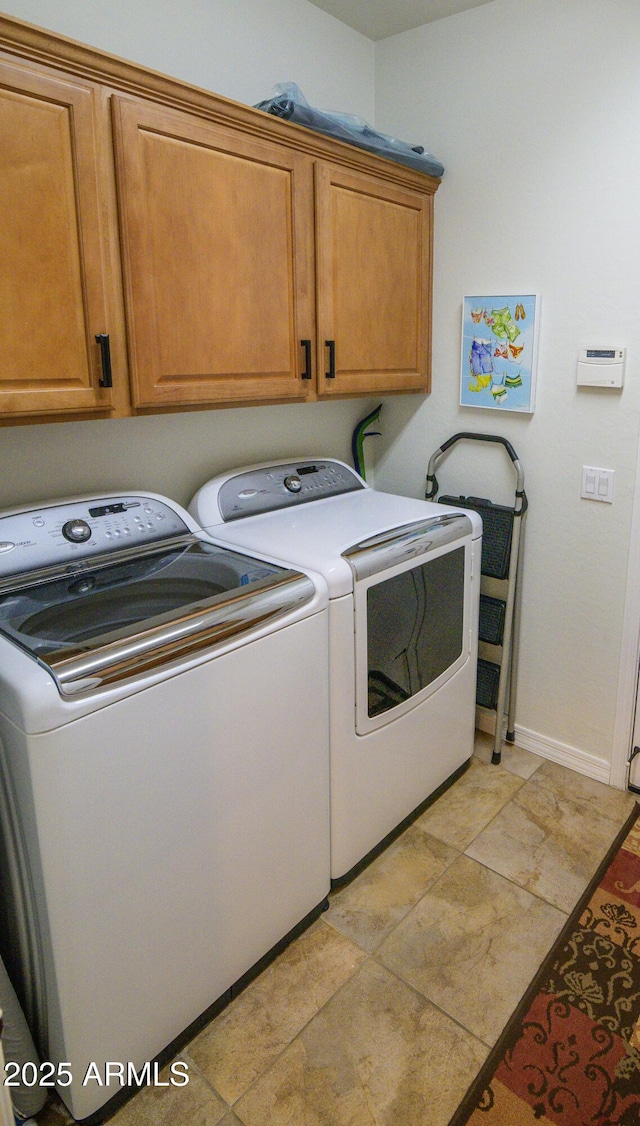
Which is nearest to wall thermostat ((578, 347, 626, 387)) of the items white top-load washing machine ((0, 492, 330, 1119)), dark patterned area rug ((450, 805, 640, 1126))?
white top-load washing machine ((0, 492, 330, 1119))

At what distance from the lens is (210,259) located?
1.71 meters

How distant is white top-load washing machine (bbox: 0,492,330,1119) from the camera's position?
3.96 feet

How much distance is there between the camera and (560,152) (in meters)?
2.11

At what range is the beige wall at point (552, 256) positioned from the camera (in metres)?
2.02

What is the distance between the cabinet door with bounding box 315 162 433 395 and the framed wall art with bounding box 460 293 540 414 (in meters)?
0.18

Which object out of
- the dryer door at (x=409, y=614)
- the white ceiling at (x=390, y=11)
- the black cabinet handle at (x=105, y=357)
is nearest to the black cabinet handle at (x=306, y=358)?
the dryer door at (x=409, y=614)

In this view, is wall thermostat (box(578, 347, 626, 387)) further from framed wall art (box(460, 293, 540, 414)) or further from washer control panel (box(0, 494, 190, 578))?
washer control panel (box(0, 494, 190, 578))

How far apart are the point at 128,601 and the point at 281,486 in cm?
83

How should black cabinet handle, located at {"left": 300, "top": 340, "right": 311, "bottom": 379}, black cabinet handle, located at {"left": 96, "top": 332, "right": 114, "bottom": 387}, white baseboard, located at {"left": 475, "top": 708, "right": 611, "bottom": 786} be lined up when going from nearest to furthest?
black cabinet handle, located at {"left": 96, "top": 332, "right": 114, "bottom": 387} → black cabinet handle, located at {"left": 300, "top": 340, "right": 311, "bottom": 379} → white baseboard, located at {"left": 475, "top": 708, "right": 611, "bottom": 786}

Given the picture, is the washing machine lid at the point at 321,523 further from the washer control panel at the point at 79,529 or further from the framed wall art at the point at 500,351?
the framed wall art at the point at 500,351

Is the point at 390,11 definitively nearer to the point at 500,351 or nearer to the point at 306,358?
the point at 500,351

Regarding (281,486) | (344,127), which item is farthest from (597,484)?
(344,127)

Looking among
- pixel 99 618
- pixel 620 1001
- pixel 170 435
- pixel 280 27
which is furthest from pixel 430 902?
pixel 280 27

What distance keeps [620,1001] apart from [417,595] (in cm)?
112
